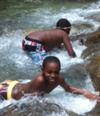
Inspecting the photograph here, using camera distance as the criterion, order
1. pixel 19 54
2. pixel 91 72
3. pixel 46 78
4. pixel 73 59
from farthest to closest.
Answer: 1. pixel 19 54
2. pixel 73 59
3. pixel 91 72
4. pixel 46 78

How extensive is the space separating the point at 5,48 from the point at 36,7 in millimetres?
5237

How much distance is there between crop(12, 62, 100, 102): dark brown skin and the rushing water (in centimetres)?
9

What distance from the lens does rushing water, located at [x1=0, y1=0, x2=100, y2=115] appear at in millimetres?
5672

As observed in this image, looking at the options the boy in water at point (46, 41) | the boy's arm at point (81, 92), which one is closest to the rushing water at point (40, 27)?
the boy's arm at point (81, 92)

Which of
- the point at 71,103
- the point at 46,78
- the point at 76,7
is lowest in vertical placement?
the point at 76,7

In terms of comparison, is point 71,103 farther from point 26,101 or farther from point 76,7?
point 76,7

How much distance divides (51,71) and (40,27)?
18.3 feet

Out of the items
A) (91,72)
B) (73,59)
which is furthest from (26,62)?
(91,72)

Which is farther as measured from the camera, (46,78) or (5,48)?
(5,48)

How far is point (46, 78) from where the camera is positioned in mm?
5250

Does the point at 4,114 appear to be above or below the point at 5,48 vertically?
above

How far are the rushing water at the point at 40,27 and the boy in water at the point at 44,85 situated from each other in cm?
10

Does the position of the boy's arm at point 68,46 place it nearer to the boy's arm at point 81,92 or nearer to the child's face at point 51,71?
the boy's arm at point 81,92

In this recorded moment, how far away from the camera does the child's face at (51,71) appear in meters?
5.13
